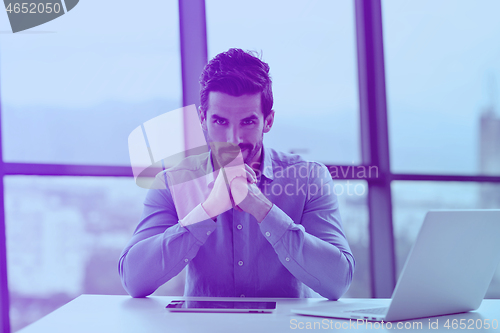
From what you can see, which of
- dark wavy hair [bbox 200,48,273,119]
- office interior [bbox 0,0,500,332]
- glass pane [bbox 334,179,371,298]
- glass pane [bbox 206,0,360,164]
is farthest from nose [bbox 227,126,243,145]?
glass pane [bbox 334,179,371,298]

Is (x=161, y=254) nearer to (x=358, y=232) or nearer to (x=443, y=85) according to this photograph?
(x=358, y=232)

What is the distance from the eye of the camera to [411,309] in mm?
837

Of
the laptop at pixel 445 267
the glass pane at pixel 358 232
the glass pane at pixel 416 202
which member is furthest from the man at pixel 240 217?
the glass pane at pixel 416 202

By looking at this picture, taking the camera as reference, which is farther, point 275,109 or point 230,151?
point 275,109

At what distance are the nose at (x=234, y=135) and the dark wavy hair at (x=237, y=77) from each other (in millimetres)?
138

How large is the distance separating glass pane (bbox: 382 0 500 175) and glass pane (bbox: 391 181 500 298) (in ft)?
0.38

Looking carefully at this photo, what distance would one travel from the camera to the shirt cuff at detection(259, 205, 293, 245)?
3.95 ft

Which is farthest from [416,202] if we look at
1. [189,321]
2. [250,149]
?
[189,321]

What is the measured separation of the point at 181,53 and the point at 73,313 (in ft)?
5.79

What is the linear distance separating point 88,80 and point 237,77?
3.84ft

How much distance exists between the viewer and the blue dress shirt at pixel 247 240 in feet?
3.97

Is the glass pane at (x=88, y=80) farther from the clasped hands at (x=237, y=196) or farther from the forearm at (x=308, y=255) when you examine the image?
the forearm at (x=308, y=255)

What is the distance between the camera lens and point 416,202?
8.75ft

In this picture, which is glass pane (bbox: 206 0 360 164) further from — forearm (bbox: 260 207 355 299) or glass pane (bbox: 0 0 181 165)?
forearm (bbox: 260 207 355 299)
